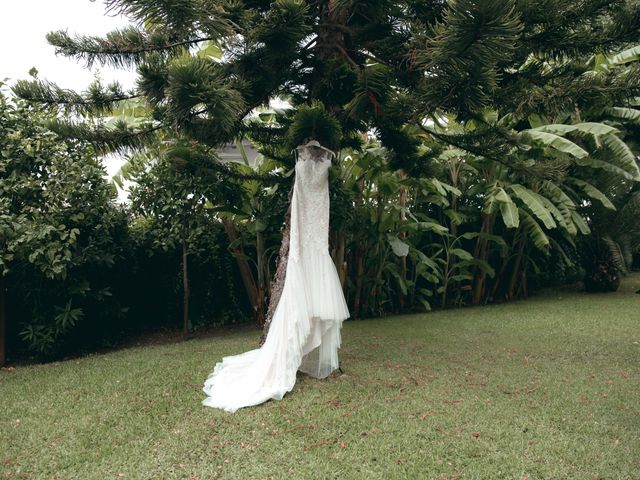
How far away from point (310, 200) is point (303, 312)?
80cm

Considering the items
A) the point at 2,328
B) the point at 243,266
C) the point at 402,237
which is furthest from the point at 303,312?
the point at 402,237

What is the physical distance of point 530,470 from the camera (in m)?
2.34

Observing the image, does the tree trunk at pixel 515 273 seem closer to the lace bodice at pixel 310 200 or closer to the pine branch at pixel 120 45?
the lace bodice at pixel 310 200

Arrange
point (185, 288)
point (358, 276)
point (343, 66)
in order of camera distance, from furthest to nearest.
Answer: point (358, 276) → point (185, 288) → point (343, 66)

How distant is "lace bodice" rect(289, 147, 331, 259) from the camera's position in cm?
356

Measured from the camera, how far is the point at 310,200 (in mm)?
3600

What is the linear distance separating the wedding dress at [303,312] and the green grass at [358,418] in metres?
0.16

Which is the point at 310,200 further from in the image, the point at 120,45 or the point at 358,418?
the point at 120,45

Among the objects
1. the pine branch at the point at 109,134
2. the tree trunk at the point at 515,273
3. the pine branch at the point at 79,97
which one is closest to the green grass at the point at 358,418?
the pine branch at the point at 109,134

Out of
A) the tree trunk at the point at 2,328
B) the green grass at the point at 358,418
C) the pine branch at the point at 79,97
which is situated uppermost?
the pine branch at the point at 79,97

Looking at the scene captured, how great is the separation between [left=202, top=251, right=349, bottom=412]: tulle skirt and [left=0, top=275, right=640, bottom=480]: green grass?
151 millimetres

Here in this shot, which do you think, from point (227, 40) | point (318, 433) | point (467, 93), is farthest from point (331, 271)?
point (227, 40)

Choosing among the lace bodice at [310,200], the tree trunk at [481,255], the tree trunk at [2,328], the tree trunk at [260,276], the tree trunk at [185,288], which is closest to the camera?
the lace bodice at [310,200]

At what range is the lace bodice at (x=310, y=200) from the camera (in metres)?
3.56
